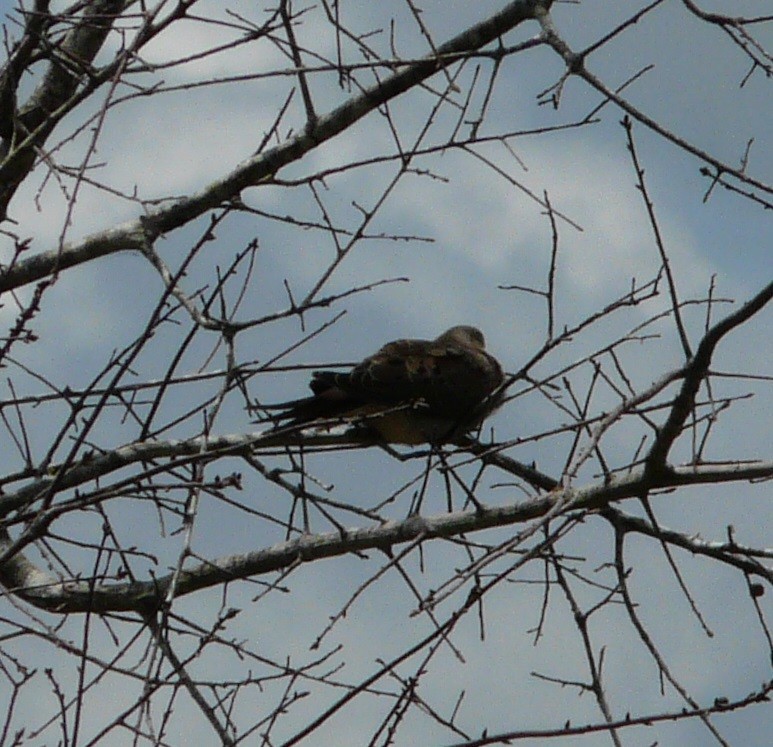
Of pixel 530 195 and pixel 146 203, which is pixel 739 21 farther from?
pixel 146 203

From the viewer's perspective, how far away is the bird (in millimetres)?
5281

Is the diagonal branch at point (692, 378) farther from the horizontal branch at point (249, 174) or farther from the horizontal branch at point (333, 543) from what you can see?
the horizontal branch at point (249, 174)

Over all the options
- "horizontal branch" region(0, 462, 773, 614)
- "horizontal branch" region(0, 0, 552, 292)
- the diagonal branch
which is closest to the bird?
"horizontal branch" region(0, 462, 773, 614)

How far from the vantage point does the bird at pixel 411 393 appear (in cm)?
528

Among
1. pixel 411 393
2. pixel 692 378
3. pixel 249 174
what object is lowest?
pixel 692 378

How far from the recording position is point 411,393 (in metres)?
5.63

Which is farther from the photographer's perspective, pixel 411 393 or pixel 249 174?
pixel 411 393

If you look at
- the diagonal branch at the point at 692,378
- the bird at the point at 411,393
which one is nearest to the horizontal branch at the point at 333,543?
the diagonal branch at the point at 692,378

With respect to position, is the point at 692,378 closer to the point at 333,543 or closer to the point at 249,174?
the point at 333,543

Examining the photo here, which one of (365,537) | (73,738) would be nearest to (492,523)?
(365,537)

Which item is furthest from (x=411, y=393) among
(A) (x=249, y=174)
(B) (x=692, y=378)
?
(B) (x=692, y=378)

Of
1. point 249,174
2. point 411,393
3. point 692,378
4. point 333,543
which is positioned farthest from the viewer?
point 411,393

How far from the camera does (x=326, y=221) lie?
4855 mm

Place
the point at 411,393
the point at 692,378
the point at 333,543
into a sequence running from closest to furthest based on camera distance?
1. the point at 692,378
2. the point at 333,543
3. the point at 411,393
